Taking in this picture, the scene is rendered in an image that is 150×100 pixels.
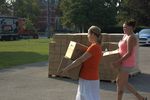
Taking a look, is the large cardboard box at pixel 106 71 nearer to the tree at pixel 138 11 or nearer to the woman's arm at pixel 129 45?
the woman's arm at pixel 129 45

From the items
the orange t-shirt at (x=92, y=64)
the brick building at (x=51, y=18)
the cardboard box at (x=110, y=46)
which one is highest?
the orange t-shirt at (x=92, y=64)

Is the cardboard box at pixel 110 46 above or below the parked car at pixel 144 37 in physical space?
above

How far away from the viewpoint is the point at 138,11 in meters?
62.3

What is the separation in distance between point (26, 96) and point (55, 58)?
3.64m

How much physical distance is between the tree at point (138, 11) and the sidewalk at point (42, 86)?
153 ft

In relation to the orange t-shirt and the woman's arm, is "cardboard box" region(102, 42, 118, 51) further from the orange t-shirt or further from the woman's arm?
the orange t-shirt

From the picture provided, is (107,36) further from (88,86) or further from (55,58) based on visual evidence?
(88,86)

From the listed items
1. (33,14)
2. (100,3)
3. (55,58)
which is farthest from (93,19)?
(55,58)

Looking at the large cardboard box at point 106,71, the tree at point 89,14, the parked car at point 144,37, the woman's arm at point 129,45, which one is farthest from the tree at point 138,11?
the woman's arm at point 129,45

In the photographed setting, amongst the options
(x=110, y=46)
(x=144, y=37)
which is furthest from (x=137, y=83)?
(x=144, y=37)

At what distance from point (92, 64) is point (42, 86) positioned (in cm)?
589

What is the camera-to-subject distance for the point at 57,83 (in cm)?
1345

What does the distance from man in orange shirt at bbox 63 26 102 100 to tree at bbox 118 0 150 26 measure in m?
54.3

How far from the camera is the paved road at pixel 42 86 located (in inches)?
436
